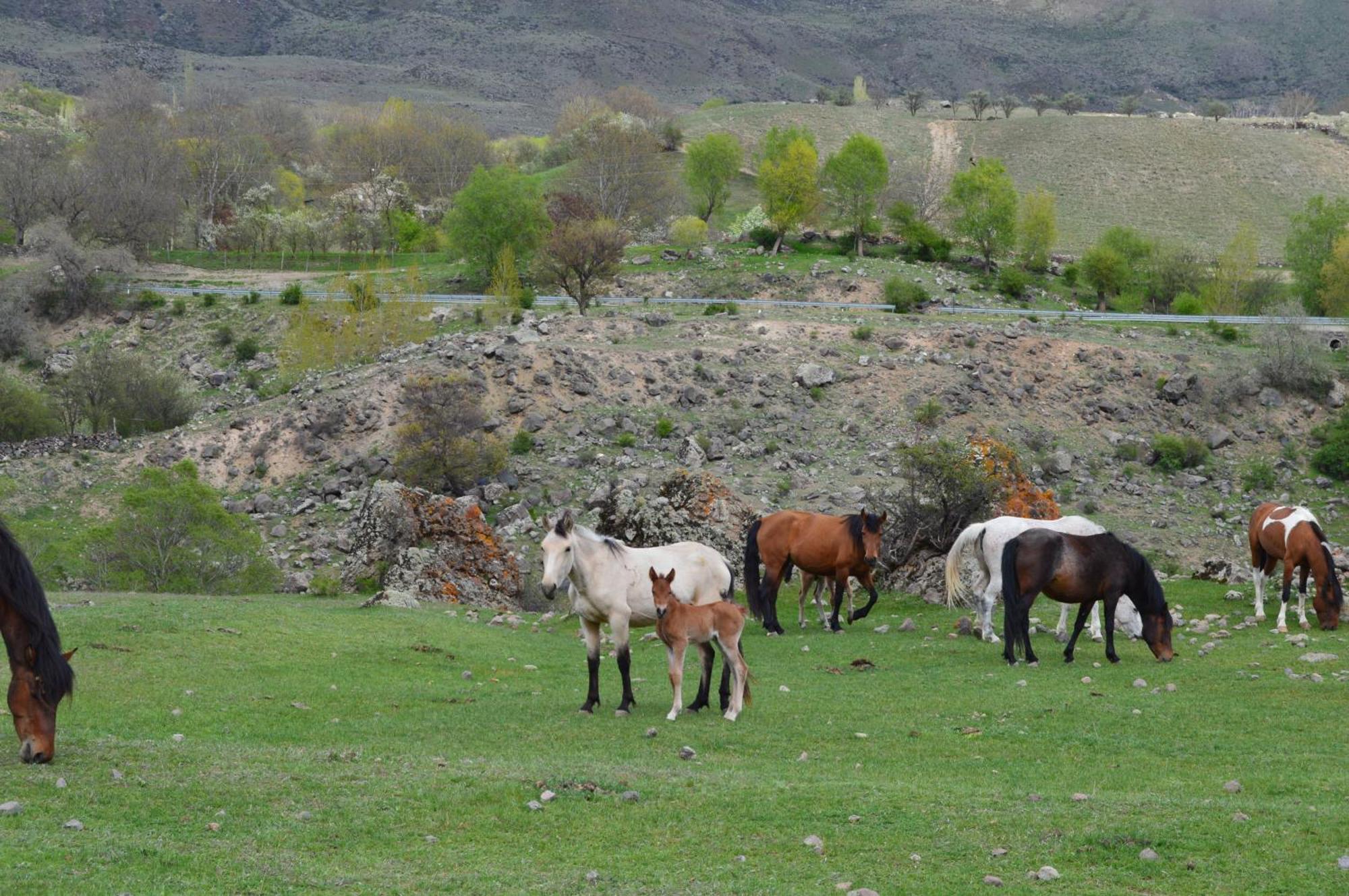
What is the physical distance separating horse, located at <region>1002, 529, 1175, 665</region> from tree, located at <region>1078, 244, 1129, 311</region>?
65.3 m

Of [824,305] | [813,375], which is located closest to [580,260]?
[824,305]

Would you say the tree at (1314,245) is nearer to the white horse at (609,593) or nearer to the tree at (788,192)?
the tree at (788,192)

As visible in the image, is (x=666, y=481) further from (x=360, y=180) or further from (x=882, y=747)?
(x=360, y=180)

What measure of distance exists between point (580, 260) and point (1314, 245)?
47.3 m

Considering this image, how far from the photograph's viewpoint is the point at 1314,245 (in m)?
81.4

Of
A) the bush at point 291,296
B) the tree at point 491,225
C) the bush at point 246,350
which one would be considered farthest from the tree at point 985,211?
the bush at point 246,350

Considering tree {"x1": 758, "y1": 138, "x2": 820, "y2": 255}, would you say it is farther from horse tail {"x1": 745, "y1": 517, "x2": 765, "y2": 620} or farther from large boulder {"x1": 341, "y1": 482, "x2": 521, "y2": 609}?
horse tail {"x1": 745, "y1": 517, "x2": 765, "y2": 620}

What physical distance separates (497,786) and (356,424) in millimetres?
35435

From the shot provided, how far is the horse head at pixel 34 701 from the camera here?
428 inches

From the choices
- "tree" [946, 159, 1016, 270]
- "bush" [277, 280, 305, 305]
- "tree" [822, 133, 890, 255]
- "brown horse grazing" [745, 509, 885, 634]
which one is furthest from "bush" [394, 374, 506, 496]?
"tree" [946, 159, 1016, 270]

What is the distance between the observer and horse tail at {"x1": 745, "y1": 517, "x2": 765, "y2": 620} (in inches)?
866

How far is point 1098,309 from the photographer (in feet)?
261

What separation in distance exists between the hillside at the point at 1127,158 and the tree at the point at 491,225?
4709 centimetres

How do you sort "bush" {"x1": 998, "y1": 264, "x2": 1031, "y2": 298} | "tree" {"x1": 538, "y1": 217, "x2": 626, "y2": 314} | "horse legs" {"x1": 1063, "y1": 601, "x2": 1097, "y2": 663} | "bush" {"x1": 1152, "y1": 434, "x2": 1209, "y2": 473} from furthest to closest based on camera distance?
"bush" {"x1": 998, "y1": 264, "x2": 1031, "y2": 298}
"tree" {"x1": 538, "y1": 217, "x2": 626, "y2": 314}
"bush" {"x1": 1152, "y1": 434, "x2": 1209, "y2": 473}
"horse legs" {"x1": 1063, "y1": 601, "x2": 1097, "y2": 663}
